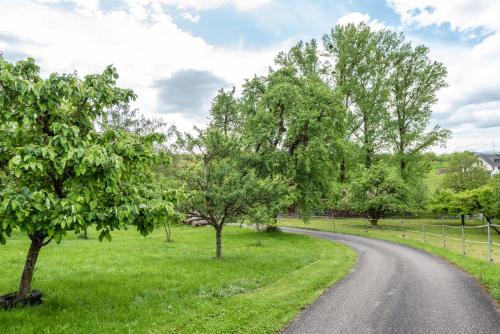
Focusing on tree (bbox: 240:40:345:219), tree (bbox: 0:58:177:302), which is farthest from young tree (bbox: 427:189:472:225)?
tree (bbox: 0:58:177:302)

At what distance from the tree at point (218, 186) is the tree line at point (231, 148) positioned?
0.07m

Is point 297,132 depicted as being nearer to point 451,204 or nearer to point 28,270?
point 451,204

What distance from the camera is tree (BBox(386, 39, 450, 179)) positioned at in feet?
152

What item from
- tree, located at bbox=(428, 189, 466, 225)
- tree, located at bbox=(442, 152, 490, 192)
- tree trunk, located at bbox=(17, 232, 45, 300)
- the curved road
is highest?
tree, located at bbox=(442, 152, 490, 192)

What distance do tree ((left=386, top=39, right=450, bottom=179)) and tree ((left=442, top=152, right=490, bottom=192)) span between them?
8581 mm

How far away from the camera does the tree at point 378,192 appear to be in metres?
39.7

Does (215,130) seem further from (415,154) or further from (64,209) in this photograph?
(415,154)

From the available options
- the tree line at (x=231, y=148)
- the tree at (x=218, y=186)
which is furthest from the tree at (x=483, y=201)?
the tree at (x=218, y=186)

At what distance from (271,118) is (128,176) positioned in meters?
22.8

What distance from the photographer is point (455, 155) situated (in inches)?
2144

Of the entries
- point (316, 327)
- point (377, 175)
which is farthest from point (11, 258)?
point (377, 175)

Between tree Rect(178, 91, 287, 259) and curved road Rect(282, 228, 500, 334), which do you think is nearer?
curved road Rect(282, 228, 500, 334)

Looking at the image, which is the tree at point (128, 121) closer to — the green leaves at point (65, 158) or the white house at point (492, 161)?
the green leaves at point (65, 158)

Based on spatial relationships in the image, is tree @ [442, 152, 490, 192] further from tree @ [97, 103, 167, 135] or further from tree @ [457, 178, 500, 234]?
tree @ [97, 103, 167, 135]
